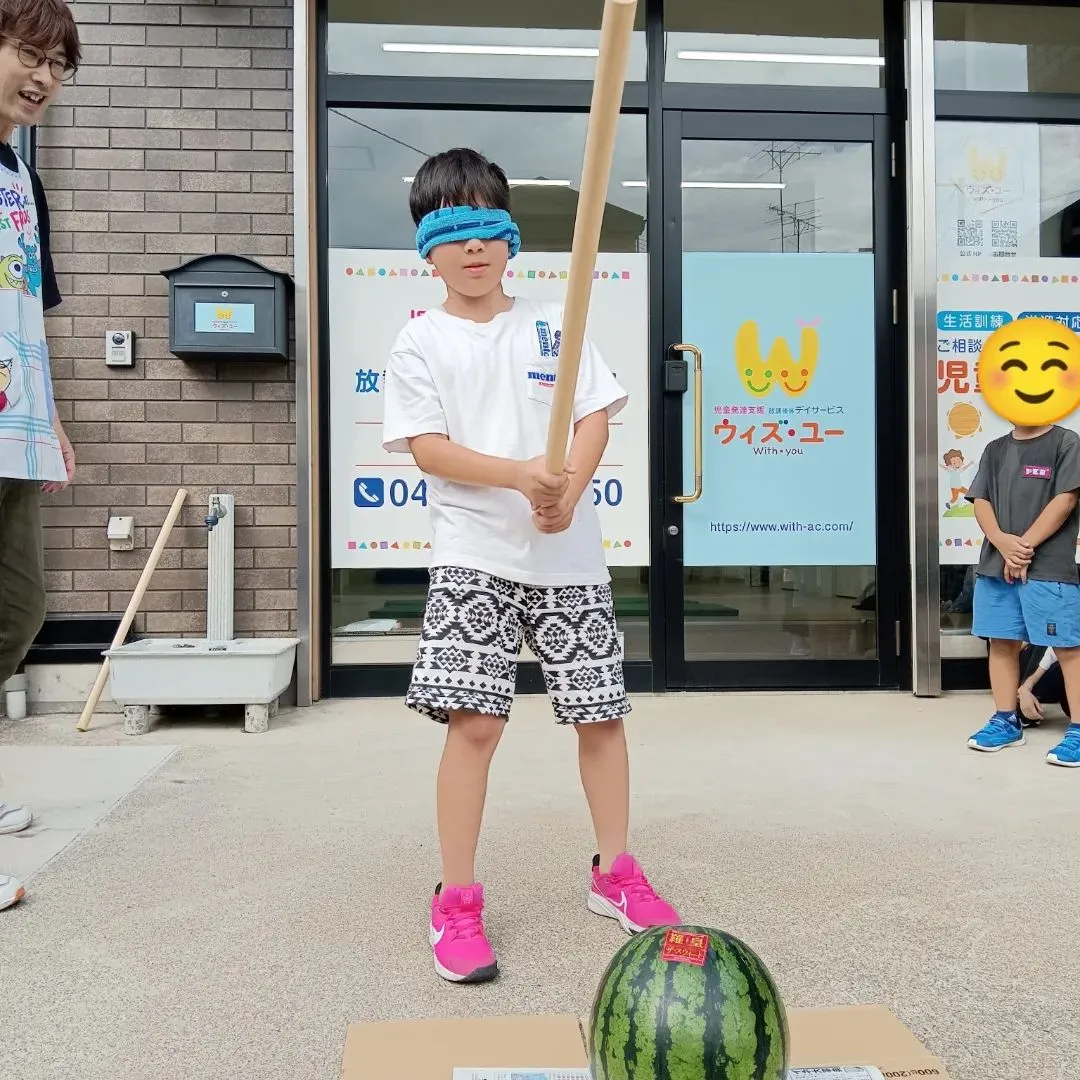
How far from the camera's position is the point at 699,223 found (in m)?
4.32

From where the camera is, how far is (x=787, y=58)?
441 cm

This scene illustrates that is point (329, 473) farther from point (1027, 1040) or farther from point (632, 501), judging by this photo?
point (1027, 1040)

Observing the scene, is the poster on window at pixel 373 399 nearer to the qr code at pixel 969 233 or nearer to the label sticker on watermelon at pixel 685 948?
the qr code at pixel 969 233

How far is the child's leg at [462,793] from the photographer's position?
5.84ft

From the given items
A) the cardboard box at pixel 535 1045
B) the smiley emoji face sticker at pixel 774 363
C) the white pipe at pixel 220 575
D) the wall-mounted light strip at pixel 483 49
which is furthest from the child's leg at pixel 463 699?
the wall-mounted light strip at pixel 483 49

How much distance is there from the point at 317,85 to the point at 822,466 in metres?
2.75

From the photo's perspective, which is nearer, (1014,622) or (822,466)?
(1014,622)

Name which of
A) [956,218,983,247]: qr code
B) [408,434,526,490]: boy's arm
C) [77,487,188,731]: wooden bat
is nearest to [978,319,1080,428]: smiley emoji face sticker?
[956,218,983,247]: qr code

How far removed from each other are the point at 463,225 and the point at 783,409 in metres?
2.82

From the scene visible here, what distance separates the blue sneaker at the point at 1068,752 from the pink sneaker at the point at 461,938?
2.20m

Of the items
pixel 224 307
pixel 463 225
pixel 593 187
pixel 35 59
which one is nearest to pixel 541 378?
pixel 463 225

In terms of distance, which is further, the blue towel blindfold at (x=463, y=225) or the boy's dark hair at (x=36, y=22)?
the boy's dark hair at (x=36, y=22)

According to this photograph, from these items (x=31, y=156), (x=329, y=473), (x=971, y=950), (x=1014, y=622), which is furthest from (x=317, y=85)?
(x=971, y=950)

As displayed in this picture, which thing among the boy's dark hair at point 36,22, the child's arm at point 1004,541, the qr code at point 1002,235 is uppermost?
the qr code at point 1002,235
